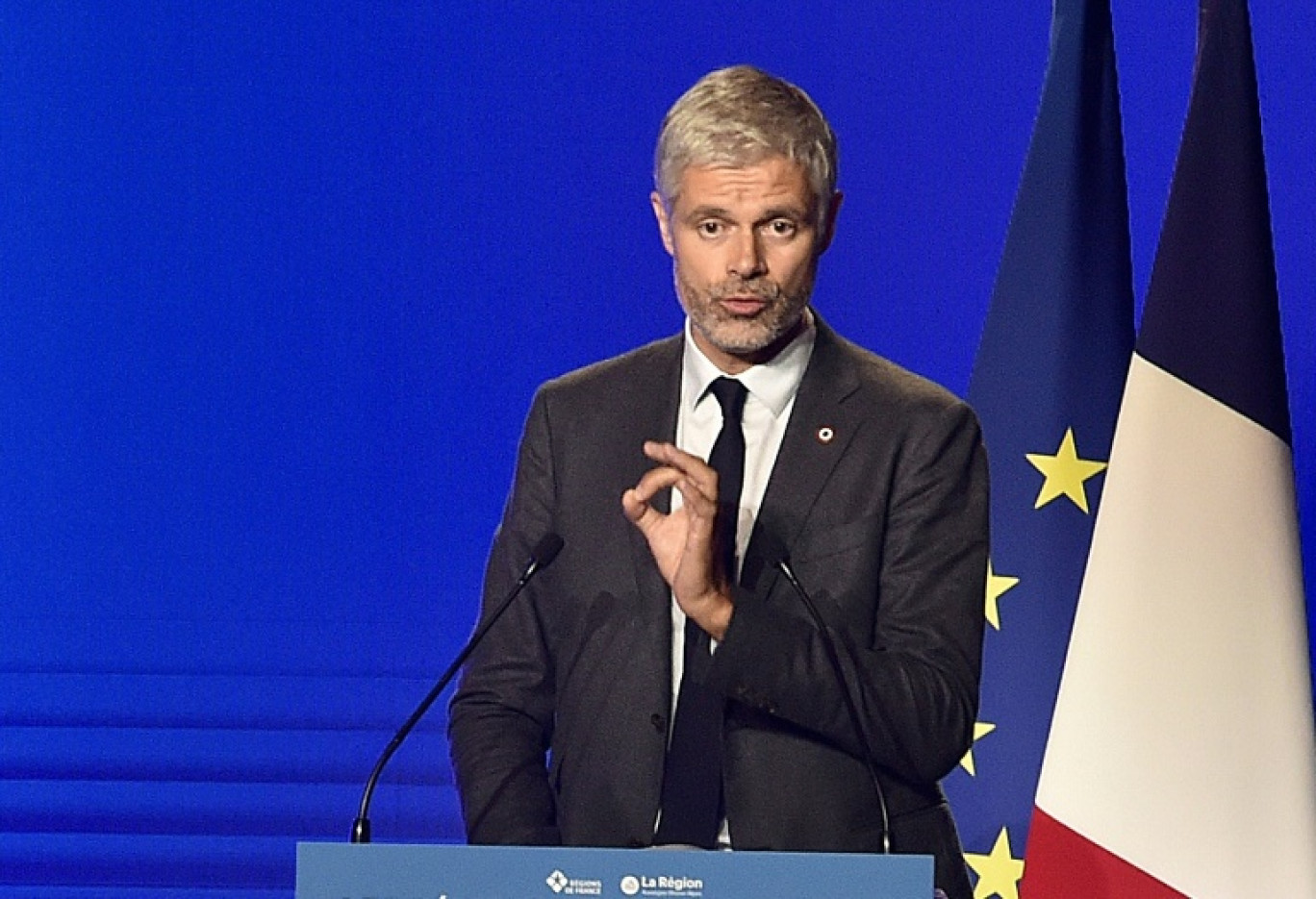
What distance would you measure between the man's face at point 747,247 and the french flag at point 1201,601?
3.40 ft

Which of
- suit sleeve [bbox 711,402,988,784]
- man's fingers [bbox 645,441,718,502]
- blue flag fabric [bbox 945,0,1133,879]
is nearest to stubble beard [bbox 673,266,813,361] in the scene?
suit sleeve [bbox 711,402,988,784]

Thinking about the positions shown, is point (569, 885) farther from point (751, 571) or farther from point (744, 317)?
point (744, 317)

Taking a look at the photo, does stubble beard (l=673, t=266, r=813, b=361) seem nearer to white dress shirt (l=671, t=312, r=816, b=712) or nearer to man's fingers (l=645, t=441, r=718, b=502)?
white dress shirt (l=671, t=312, r=816, b=712)

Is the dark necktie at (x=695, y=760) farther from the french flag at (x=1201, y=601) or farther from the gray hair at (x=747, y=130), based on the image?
the french flag at (x=1201, y=601)

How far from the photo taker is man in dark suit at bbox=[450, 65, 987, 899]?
88.4 inches

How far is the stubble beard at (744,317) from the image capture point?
232cm

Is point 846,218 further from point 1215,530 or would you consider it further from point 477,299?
point 1215,530

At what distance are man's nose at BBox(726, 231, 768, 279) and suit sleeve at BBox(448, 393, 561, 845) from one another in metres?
0.35

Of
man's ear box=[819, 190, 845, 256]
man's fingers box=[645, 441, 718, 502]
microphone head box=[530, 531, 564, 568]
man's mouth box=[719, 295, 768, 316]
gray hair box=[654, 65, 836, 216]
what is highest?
gray hair box=[654, 65, 836, 216]

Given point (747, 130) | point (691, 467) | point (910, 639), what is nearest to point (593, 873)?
point (691, 467)

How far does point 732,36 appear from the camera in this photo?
3820 mm

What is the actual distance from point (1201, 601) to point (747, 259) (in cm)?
116

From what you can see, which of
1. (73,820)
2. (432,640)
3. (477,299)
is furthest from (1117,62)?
(73,820)

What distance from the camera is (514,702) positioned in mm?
2375
